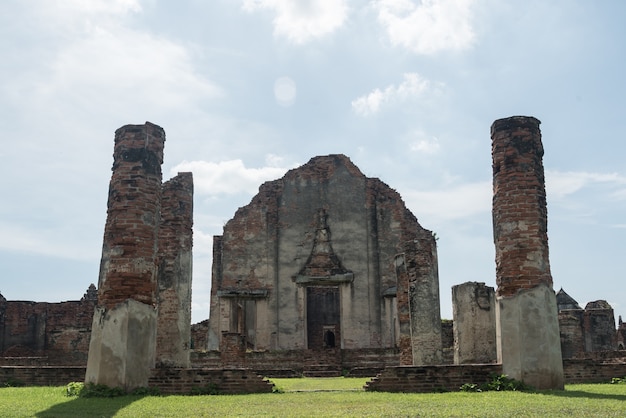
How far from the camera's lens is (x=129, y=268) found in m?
10.1

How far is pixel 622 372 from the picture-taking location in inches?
475

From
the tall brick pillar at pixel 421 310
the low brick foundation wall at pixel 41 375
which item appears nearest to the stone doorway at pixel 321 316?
the tall brick pillar at pixel 421 310

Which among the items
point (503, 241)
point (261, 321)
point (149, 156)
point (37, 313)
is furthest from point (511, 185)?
point (37, 313)

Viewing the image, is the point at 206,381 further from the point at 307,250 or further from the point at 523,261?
the point at 307,250

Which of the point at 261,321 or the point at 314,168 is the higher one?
the point at 314,168

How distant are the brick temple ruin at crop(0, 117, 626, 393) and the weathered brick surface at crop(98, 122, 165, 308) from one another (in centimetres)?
2

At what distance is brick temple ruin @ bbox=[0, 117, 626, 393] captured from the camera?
983 cm

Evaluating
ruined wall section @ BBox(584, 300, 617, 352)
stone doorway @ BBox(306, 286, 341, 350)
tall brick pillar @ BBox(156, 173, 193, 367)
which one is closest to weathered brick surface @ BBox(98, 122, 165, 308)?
tall brick pillar @ BBox(156, 173, 193, 367)

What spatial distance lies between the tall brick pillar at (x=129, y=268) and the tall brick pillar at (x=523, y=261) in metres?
5.43

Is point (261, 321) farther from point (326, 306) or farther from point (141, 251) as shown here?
point (141, 251)

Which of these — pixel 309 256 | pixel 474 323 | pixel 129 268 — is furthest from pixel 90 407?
pixel 309 256

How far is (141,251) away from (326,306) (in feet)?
71.7

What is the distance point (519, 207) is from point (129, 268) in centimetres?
613

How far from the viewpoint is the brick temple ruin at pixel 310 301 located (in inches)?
387
